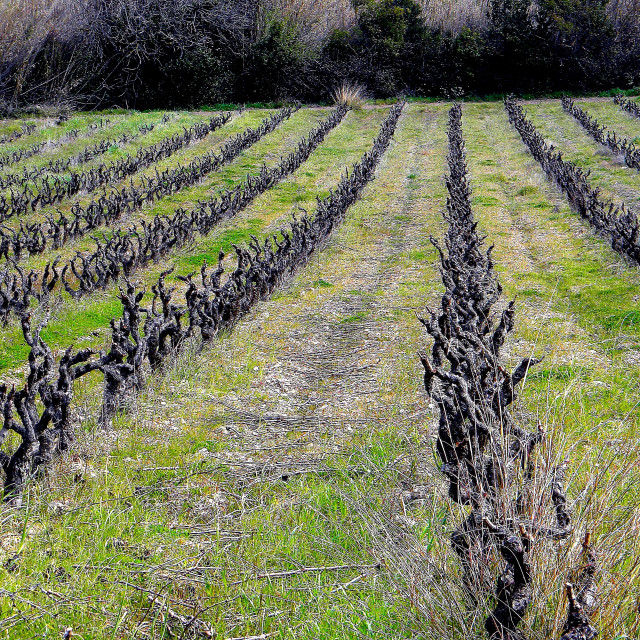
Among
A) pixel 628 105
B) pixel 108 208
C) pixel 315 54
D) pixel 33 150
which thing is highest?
pixel 315 54

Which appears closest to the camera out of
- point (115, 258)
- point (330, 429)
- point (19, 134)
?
point (330, 429)

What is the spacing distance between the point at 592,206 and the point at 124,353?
8.83 metres

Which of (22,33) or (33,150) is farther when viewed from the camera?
(22,33)

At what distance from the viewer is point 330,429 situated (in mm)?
4969

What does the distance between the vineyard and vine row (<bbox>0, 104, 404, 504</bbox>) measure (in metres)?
0.03

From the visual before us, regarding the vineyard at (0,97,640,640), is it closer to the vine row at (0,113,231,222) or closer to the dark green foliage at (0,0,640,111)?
the vine row at (0,113,231,222)

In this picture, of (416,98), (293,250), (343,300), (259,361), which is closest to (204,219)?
(293,250)

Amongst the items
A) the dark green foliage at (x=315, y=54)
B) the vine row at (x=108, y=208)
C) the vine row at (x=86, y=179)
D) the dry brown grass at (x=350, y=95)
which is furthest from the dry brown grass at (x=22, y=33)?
the dry brown grass at (x=350, y=95)

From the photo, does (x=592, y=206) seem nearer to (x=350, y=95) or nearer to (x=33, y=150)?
(x=33, y=150)

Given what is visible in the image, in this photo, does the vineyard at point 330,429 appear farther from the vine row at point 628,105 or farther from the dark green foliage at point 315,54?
the dark green foliage at point 315,54

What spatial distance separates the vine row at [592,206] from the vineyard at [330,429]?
8 centimetres

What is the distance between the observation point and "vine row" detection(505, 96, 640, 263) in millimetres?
9000

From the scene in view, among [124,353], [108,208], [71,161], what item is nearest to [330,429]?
[124,353]

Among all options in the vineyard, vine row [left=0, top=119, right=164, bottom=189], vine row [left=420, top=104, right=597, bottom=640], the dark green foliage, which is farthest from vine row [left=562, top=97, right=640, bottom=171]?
vine row [left=0, top=119, right=164, bottom=189]
